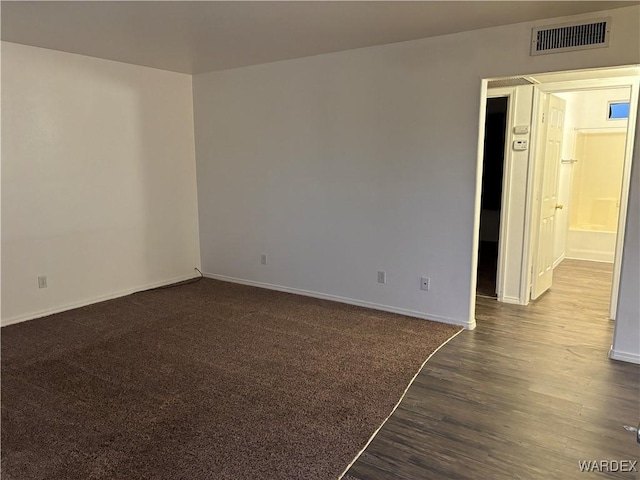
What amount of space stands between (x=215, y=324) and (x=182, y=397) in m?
1.27

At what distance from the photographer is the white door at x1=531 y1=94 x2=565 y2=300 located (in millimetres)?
4454

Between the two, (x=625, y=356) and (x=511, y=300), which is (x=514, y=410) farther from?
(x=511, y=300)

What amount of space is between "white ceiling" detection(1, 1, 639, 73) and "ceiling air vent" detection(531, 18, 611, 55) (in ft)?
0.32

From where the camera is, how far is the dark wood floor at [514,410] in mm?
2121

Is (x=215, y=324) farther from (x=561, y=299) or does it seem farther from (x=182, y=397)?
(x=561, y=299)

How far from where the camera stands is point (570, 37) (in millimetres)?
3133

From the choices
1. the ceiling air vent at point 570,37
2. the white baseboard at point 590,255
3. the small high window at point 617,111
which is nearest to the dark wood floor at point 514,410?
the ceiling air vent at point 570,37

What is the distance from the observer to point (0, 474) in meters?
2.06

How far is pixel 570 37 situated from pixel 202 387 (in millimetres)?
3481

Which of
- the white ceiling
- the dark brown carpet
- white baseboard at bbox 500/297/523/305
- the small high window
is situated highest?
the white ceiling

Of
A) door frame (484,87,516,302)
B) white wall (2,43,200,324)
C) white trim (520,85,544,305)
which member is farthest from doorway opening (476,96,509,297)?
white wall (2,43,200,324)

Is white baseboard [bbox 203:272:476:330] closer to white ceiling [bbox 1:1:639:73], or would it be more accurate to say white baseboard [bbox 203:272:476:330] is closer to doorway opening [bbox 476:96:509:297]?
doorway opening [bbox 476:96:509:297]

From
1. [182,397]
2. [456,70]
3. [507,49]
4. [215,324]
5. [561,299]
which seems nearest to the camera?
[182,397]

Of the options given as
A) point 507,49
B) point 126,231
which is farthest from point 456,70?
point 126,231
